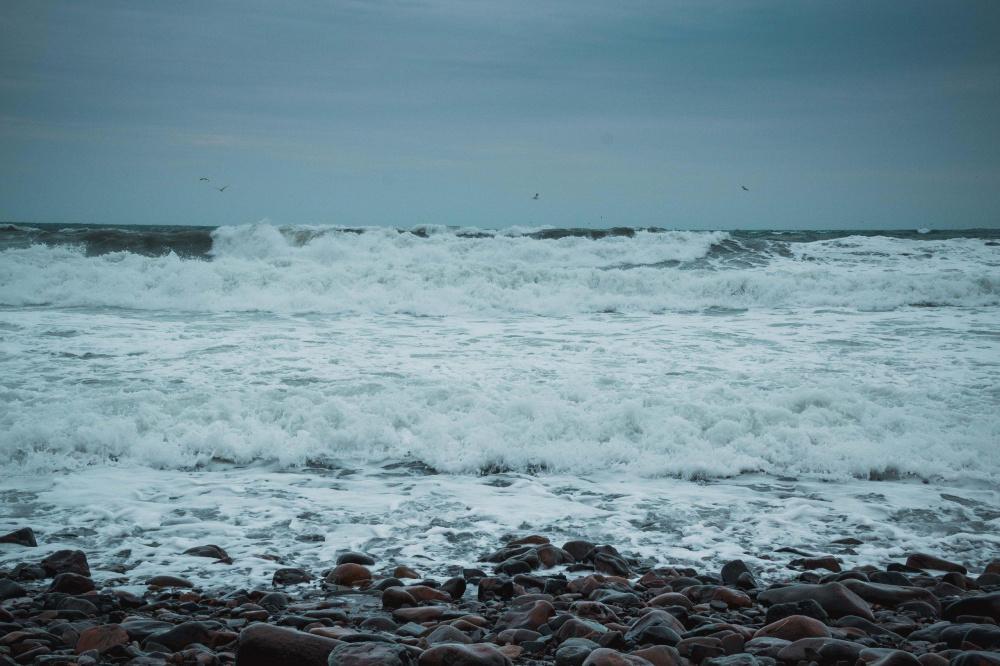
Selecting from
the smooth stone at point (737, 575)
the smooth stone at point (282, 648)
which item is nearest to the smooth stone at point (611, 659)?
the smooth stone at point (282, 648)

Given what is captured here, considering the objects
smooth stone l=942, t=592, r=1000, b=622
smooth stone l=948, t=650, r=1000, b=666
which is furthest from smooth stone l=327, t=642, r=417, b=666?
smooth stone l=942, t=592, r=1000, b=622

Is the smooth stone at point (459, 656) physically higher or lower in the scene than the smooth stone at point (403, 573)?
higher

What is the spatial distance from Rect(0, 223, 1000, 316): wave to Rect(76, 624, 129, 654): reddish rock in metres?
11.0

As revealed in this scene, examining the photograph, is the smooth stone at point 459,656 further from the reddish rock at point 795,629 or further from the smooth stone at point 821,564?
the smooth stone at point 821,564

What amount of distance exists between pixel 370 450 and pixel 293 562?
91.9 inches

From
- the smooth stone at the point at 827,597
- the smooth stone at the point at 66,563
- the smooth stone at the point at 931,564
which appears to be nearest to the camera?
the smooth stone at the point at 827,597

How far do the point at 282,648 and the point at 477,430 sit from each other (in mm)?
4101

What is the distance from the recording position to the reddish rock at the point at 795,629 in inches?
137

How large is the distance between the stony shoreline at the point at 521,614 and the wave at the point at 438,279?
1027 centimetres

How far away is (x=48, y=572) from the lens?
4.29m

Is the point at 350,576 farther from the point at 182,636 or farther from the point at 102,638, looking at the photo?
the point at 102,638

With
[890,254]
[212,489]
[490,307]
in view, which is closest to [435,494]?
[212,489]

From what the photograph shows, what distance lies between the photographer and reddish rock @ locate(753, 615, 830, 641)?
137 inches

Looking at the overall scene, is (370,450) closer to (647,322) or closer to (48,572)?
(48,572)
